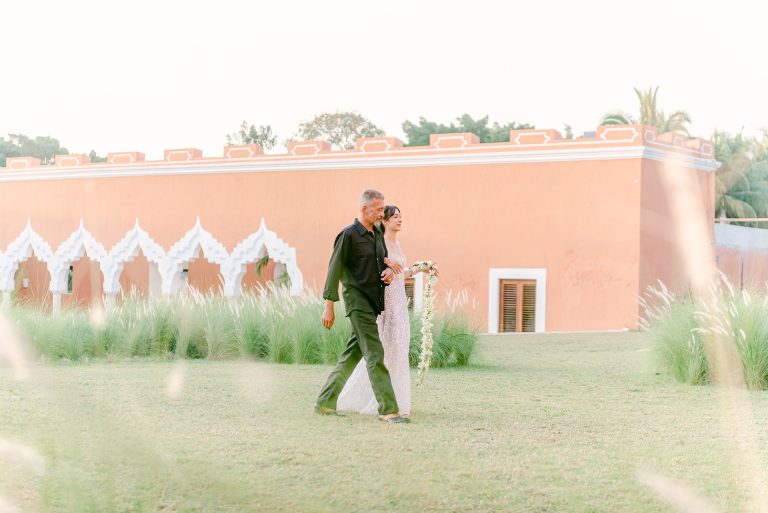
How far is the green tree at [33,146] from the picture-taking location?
49.3 meters

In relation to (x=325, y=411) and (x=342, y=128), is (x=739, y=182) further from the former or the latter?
(x=325, y=411)

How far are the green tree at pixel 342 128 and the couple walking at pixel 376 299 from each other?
38.9 meters

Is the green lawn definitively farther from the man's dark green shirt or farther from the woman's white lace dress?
the man's dark green shirt

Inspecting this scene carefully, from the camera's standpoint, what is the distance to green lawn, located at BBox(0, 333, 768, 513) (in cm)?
490

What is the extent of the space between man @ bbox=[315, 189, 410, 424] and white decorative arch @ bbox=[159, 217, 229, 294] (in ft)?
54.7

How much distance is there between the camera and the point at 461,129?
43031mm

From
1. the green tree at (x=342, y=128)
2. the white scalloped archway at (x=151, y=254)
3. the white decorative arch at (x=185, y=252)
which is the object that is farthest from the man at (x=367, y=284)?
the green tree at (x=342, y=128)

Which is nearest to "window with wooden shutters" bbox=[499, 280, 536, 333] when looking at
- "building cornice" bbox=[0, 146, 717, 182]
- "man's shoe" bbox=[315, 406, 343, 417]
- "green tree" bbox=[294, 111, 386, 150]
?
"building cornice" bbox=[0, 146, 717, 182]

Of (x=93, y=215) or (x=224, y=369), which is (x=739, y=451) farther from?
(x=93, y=215)

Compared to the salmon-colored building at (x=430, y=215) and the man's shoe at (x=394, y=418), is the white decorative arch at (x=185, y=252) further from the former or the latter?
the man's shoe at (x=394, y=418)

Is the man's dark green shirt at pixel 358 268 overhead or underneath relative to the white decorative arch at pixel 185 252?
overhead

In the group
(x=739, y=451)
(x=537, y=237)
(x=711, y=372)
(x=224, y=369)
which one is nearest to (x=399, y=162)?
(x=537, y=237)

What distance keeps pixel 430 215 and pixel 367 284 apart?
1412cm

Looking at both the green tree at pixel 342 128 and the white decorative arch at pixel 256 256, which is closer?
the white decorative arch at pixel 256 256
